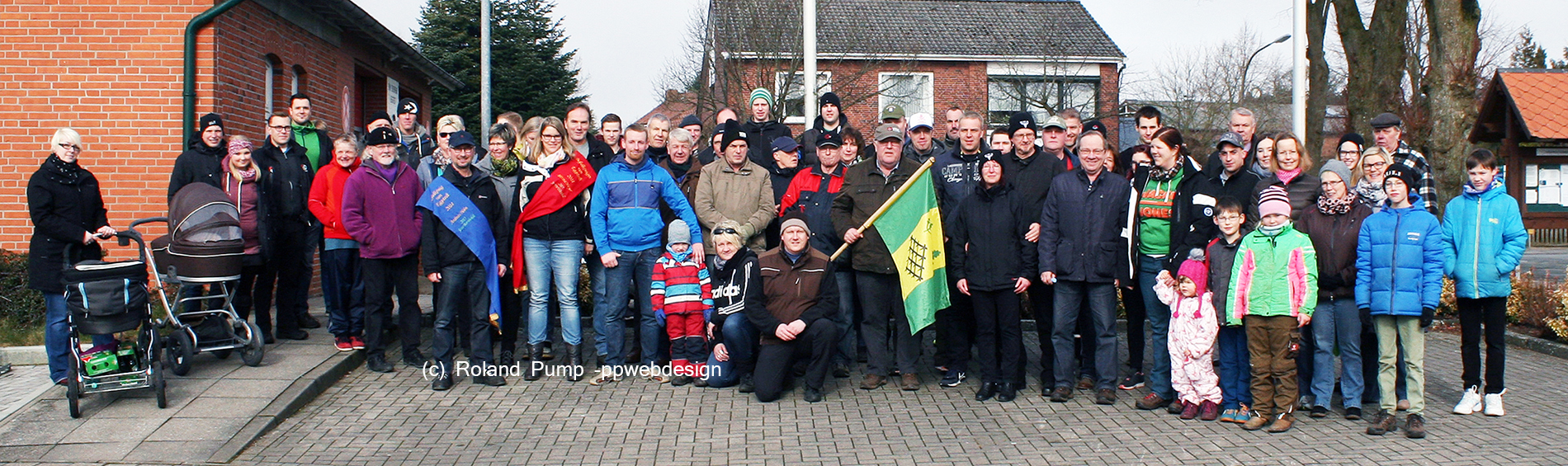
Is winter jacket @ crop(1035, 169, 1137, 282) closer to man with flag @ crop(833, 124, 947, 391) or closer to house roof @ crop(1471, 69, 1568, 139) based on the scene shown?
man with flag @ crop(833, 124, 947, 391)

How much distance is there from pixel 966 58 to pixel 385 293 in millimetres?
27836

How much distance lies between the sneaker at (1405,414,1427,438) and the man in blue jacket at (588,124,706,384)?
4.54 m

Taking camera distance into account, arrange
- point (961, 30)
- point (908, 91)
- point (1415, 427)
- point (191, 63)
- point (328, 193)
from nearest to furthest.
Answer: point (1415, 427), point (328, 193), point (191, 63), point (908, 91), point (961, 30)

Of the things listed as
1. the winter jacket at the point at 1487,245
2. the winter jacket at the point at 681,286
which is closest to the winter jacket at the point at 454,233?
the winter jacket at the point at 681,286

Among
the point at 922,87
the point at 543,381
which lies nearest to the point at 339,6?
the point at 543,381

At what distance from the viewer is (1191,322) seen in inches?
257

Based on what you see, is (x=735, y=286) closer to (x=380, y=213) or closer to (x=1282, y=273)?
(x=380, y=213)

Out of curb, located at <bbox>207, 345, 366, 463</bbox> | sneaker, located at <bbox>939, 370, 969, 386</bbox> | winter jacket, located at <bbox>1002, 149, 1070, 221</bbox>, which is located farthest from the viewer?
sneaker, located at <bbox>939, 370, 969, 386</bbox>

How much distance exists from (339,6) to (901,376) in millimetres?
8903

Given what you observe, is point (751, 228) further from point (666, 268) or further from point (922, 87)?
point (922, 87)

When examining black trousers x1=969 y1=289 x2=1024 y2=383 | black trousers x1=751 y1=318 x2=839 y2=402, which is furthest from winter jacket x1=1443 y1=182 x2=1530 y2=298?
black trousers x1=751 y1=318 x2=839 y2=402

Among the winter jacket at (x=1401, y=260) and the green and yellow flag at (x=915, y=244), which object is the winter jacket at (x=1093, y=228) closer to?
the green and yellow flag at (x=915, y=244)

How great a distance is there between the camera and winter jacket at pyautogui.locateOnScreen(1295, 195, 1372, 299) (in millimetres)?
6359

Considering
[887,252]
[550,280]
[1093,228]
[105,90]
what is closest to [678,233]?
[550,280]
